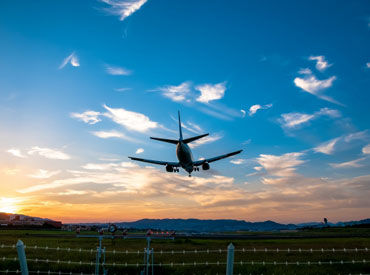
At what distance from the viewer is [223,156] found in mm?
51500

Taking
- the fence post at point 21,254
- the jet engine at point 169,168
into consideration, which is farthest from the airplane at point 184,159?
the fence post at point 21,254

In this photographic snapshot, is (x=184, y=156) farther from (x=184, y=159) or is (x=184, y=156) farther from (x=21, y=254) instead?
(x=21, y=254)

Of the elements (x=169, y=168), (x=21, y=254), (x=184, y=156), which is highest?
(x=184, y=156)

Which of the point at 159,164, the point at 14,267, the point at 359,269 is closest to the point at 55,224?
the point at 159,164

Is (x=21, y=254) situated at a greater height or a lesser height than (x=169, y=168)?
Result: lesser

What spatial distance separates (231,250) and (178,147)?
38.2m

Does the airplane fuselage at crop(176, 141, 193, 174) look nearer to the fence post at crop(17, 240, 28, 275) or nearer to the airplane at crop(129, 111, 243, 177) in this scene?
the airplane at crop(129, 111, 243, 177)

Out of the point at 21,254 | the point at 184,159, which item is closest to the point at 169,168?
the point at 184,159

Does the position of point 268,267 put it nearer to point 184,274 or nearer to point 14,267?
point 184,274

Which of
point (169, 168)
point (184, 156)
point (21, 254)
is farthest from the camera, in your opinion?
point (169, 168)

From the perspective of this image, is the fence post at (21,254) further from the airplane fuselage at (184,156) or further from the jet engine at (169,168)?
the jet engine at (169,168)

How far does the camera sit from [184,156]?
4922 centimetres

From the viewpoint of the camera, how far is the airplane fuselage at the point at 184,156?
49.1 m

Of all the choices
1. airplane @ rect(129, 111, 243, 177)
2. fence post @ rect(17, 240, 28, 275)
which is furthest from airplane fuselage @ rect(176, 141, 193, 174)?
fence post @ rect(17, 240, 28, 275)
